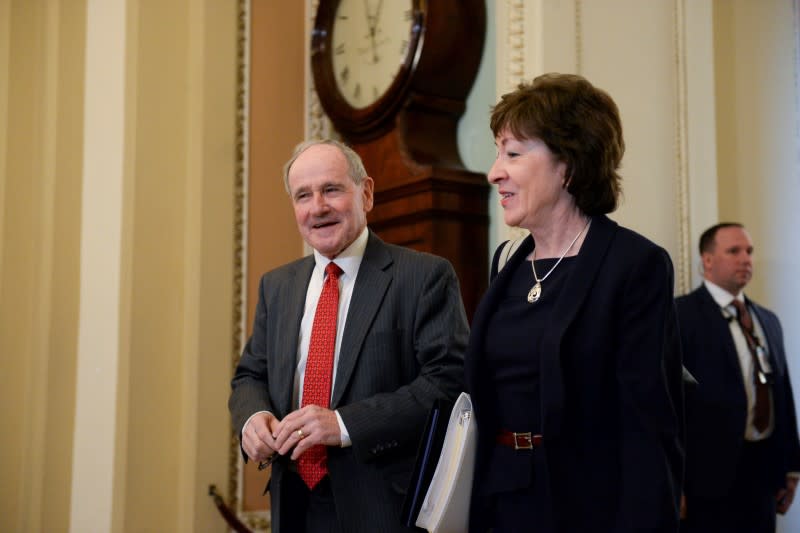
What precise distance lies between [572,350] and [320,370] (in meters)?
0.76

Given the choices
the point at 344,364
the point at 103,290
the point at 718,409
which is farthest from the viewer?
the point at 103,290

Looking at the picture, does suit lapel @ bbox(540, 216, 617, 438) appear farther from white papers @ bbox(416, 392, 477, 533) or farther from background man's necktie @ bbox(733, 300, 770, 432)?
background man's necktie @ bbox(733, 300, 770, 432)

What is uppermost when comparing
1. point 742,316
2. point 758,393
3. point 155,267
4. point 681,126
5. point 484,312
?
point 681,126

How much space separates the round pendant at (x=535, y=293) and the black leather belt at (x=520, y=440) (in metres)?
0.27

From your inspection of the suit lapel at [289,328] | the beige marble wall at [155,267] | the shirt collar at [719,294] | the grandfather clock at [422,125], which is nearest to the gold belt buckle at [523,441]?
the suit lapel at [289,328]

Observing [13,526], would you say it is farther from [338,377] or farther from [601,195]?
[601,195]

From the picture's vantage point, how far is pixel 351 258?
237 cm

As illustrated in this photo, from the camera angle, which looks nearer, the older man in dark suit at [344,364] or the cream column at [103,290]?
the older man in dark suit at [344,364]

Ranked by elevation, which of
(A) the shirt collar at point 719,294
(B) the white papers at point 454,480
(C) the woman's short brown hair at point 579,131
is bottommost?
(B) the white papers at point 454,480

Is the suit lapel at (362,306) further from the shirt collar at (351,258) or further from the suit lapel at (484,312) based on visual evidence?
the suit lapel at (484,312)

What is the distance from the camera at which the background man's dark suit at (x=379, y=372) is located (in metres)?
2.12

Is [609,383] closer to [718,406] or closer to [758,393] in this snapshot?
[718,406]

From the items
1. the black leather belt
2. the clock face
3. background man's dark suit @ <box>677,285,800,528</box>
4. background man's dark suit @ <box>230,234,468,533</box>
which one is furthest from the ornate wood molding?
the black leather belt

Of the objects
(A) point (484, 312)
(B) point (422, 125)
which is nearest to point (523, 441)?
(A) point (484, 312)
